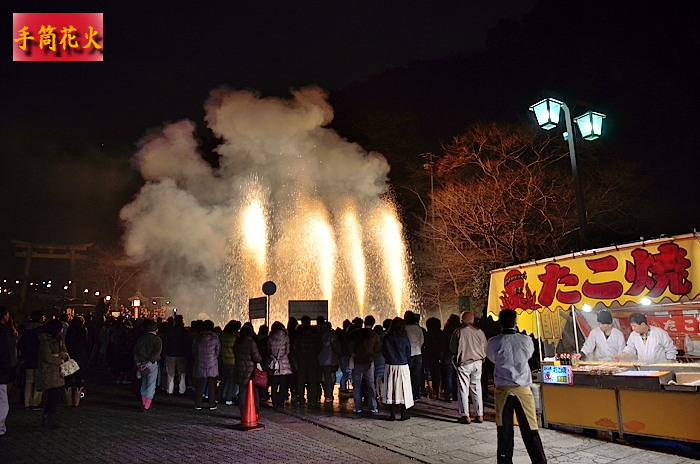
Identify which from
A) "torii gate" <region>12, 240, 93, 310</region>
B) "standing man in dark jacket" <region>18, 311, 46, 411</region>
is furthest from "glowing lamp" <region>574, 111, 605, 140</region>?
"torii gate" <region>12, 240, 93, 310</region>

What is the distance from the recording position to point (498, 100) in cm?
2927

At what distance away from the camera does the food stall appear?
635 centimetres

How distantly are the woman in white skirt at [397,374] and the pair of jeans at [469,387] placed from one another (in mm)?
969

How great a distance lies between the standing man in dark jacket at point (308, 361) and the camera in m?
10.7

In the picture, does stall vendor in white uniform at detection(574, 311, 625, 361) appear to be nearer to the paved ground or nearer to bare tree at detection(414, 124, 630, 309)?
the paved ground

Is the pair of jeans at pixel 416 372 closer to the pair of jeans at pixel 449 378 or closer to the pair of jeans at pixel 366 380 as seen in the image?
the pair of jeans at pixel 449 378

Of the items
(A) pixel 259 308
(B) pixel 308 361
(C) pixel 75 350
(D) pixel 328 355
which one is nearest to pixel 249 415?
(B) pixel 308 361

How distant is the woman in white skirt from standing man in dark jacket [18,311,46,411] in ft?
21.7

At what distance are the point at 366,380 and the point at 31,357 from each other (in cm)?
665

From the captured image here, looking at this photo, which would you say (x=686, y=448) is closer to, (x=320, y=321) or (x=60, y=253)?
(x=320, y=321)

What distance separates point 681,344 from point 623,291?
4.23m

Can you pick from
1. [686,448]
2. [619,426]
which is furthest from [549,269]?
[686,448]

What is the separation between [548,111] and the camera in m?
10.3

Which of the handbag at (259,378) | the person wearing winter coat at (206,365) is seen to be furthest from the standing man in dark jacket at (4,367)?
the handbag at (259,378)
